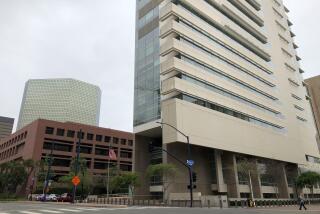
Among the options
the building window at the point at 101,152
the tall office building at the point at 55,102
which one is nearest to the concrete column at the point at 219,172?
the building window at the point at 101,152

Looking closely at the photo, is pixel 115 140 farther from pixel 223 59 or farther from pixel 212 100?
pixel 212 100

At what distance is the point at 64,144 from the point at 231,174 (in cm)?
6812

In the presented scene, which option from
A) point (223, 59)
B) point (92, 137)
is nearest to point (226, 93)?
point (223, 59)

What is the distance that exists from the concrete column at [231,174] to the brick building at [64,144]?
56.5 m

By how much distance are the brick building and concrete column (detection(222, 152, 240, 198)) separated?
56.5 meters

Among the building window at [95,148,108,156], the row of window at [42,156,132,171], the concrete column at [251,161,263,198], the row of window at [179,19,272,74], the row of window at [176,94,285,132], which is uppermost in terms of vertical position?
the row of window at [179,19,272,74]

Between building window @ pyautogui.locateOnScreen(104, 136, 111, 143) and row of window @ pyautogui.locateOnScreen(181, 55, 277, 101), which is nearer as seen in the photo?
row of window @ pyautogui.locateOnScreen(181, 55, 277, 101)

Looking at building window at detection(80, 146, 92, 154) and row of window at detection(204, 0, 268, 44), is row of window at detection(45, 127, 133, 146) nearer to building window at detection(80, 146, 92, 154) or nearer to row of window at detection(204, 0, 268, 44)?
building window at detection(80, 146, 92, 154)

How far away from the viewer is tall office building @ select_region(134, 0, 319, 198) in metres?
55.0

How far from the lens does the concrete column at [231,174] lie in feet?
191

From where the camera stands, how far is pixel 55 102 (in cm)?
18325

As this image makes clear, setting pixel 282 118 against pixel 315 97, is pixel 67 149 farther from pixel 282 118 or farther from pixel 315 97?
pixel 315 97

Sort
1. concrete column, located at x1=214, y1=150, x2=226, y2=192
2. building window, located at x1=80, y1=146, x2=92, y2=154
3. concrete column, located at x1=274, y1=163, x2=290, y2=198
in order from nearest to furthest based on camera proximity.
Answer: concrete column, located at x1=214, y1=150, x2=226, y2=192
concrete column, located at x1=274, y1=163, x2=290, y2=198
building window, located at x1=80, y1=146, x2=92, y2=154

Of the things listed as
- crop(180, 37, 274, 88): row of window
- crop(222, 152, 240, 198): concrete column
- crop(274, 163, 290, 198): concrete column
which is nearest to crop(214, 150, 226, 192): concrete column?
crop(222, 152, 240, 198): concrete column
